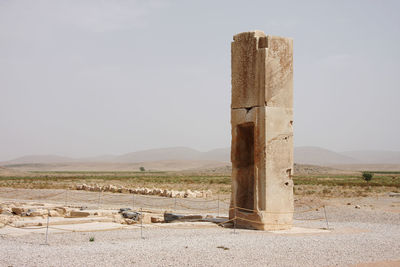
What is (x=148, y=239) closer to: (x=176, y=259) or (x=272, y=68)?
(x=176, y=259)

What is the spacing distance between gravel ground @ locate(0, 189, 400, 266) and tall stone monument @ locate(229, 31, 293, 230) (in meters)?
0.96

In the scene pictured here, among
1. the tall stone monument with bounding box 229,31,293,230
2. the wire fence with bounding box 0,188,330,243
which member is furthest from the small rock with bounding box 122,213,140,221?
the tall stone monument with bounding box 229,31,293,230

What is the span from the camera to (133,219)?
15227 millimetres

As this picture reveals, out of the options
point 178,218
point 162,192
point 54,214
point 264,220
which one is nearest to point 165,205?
point 162,192

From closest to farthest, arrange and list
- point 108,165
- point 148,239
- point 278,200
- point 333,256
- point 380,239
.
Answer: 1. point 333,256
2. point 148,239
3. point 380,239
4. point 278,200
5. point 108,165

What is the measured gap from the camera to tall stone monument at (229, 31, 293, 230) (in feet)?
43.5

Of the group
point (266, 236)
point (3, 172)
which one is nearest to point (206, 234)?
point (266, 236)

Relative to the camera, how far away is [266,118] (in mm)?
13297

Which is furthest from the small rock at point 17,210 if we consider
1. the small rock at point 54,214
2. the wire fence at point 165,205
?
the wire fence at point 165,205

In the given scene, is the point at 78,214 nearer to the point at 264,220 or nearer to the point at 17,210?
the point at 17,210

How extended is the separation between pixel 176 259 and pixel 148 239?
2.40 meters

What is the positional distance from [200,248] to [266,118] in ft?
15.6

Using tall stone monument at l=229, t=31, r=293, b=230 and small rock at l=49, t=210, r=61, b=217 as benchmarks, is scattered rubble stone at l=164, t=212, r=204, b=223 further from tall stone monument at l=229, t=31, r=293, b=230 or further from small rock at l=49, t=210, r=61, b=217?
small rock at l=49, t=210, r=61, b=217

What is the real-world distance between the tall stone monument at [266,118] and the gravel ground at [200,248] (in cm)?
96
